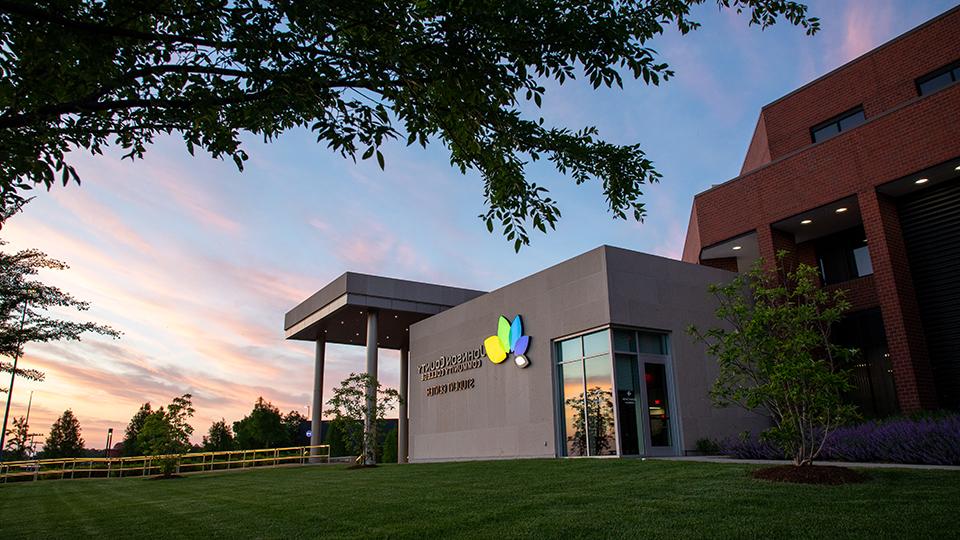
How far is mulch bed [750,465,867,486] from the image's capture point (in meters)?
8.09

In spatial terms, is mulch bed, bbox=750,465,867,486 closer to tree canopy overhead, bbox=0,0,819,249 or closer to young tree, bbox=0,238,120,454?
tree canopy overhead, bbox=0,0,819,249

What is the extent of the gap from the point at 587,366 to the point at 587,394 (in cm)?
77

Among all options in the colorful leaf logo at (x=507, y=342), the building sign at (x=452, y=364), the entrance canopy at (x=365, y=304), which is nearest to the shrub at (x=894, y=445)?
the colorful leaf logo at (x=507, y=342)

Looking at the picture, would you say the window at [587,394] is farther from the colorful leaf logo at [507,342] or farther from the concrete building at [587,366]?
the colorful leaf logo at [507,342]

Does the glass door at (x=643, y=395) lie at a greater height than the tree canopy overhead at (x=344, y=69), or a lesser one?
lesser

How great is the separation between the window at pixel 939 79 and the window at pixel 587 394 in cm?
1167

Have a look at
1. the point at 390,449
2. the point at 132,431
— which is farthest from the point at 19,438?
the point at 390,449

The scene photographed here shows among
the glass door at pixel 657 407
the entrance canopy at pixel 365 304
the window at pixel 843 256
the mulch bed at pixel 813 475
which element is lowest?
the mulch bed at pixel 813 475

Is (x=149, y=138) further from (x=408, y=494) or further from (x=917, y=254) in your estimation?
(x=917, y=254)

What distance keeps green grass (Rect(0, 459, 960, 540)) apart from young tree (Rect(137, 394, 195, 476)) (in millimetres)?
11640

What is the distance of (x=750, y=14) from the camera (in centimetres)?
665

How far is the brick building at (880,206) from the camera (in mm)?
14922

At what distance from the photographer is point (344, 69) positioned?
476cm

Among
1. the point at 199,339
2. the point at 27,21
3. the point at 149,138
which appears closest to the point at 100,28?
the point at 27,21
